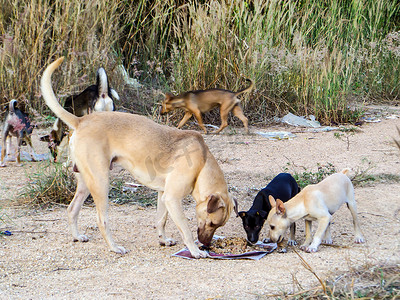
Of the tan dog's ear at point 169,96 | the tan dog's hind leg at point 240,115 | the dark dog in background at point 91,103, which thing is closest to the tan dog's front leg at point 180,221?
the dark dog in background at point 91,103

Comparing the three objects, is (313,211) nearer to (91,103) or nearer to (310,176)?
(310,176)

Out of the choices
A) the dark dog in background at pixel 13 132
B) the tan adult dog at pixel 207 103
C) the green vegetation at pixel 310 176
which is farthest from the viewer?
the tan adult dog at pixel 207 103

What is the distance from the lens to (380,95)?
11.8 metres

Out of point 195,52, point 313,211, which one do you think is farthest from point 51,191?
point 195,52

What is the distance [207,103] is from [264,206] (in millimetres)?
3852

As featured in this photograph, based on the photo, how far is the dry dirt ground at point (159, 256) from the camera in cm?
356

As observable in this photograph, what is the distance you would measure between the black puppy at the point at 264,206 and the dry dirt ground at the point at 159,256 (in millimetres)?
261

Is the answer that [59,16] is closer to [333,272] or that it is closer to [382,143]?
[382,143]

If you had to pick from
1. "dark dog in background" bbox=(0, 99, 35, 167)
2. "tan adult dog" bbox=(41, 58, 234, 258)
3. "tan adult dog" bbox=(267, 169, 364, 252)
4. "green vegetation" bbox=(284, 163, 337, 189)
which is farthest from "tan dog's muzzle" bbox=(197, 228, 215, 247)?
"dark dog in background" bbox=(0, 99, 35, 167)

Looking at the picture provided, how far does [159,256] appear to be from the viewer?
14.3 ft

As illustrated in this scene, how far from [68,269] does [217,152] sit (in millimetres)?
3914

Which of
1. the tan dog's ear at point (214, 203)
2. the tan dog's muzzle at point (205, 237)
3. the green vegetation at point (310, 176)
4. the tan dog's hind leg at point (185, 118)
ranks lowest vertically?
the tan dog's hind leg at point (185, 118)

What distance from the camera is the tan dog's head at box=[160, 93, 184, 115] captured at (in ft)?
29.2

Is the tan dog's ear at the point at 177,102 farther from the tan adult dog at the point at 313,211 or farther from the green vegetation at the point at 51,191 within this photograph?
the tan adult dog at the point at 313,211
